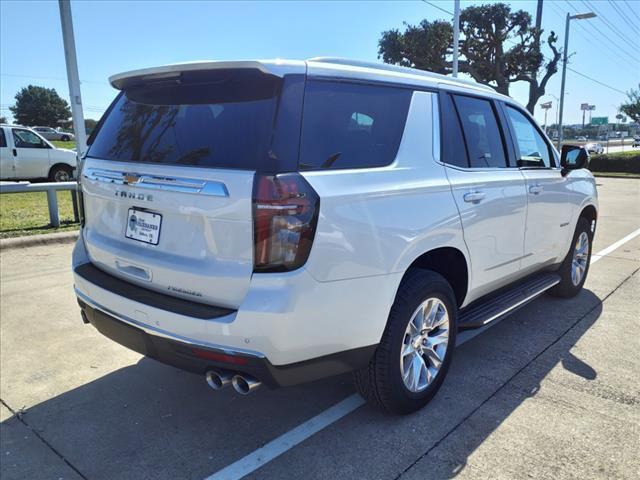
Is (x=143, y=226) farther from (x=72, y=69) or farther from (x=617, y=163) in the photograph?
(x=617, y=163)

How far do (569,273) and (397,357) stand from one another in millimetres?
3029

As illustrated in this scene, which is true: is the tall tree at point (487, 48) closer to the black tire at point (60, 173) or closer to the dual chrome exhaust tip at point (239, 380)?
the black tire at point (60, 173)

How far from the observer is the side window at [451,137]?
322 centimetres

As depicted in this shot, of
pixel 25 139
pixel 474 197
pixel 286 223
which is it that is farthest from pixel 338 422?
pixel 25 139

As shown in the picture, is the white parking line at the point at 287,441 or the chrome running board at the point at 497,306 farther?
the chrome running board at the point at 497,306

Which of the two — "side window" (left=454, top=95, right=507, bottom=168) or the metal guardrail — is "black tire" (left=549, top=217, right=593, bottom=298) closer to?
"side window" (left=454, top=95, right=507, bottom=168)

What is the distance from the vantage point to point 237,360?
2346mm

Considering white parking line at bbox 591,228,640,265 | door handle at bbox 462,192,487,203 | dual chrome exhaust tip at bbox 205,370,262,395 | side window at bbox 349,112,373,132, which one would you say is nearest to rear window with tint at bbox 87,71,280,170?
side window at bbox 349,112,373,132

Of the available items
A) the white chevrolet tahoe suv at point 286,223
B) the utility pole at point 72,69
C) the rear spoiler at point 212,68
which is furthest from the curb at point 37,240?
the rear spoiler at point 212,68

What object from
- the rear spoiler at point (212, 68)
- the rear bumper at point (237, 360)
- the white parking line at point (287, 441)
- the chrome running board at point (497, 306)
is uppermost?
the rear spoiler at point (212, 68)

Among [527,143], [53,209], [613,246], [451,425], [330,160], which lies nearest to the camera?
[330,160]

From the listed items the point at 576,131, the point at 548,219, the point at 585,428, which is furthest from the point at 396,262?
the point at 576,131

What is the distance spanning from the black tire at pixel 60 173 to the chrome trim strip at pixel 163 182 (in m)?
13.1

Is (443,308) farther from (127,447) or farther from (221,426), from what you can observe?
(127,447)
